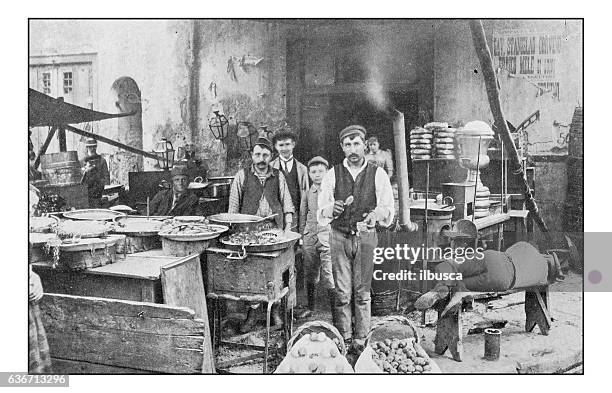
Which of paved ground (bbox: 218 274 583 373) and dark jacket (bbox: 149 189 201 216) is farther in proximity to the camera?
dark jacket (bbox: 149 189 201 216)

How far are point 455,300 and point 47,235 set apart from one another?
3.46 meters

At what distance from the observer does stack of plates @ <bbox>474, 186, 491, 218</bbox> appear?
18.1ft

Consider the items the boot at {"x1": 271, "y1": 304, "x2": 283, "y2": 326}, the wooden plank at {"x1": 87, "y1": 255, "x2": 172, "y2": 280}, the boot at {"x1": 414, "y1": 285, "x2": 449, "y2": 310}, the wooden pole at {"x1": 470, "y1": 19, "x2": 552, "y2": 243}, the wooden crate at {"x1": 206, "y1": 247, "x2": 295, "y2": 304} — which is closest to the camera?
the wooden plank at {"x1": 87, "y1": 255, "x2": 172, "y2": 280}

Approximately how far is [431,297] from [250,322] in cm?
156

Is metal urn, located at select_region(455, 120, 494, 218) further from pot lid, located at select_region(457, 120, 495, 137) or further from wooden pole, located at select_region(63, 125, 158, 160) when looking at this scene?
wooden pole, located at select_region(63, 125, 158, 160)

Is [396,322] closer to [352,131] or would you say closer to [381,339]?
[381,339]

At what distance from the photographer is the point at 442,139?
5.39 m

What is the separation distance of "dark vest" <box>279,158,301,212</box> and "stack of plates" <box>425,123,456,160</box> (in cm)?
119

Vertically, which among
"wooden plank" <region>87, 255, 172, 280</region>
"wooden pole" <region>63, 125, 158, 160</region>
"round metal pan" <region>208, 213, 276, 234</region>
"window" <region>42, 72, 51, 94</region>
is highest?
"window" <region>42, 72, 51, 94</region>

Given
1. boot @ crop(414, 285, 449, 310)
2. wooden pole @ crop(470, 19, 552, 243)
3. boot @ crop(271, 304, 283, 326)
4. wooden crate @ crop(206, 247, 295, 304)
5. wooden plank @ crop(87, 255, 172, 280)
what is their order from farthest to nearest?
boot @ crop(271, 304, 283, 326) → wooden pole @ crop(470, 19, 552, 243) → boot @ crop(414, 285, 449, 310) → wooden crate @ crop(206, 247, 295, 304) → wooden plank @ crop(87, 255, 172, 280)

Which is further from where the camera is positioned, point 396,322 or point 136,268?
point 396,322

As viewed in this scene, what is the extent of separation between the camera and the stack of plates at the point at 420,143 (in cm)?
537

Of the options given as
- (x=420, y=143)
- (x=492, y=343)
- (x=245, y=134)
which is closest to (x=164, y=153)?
(x=245, y=134)

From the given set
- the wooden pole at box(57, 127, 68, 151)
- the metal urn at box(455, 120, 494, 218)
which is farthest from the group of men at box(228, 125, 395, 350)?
the wooden pole at box(57, 127, 68, 151)
